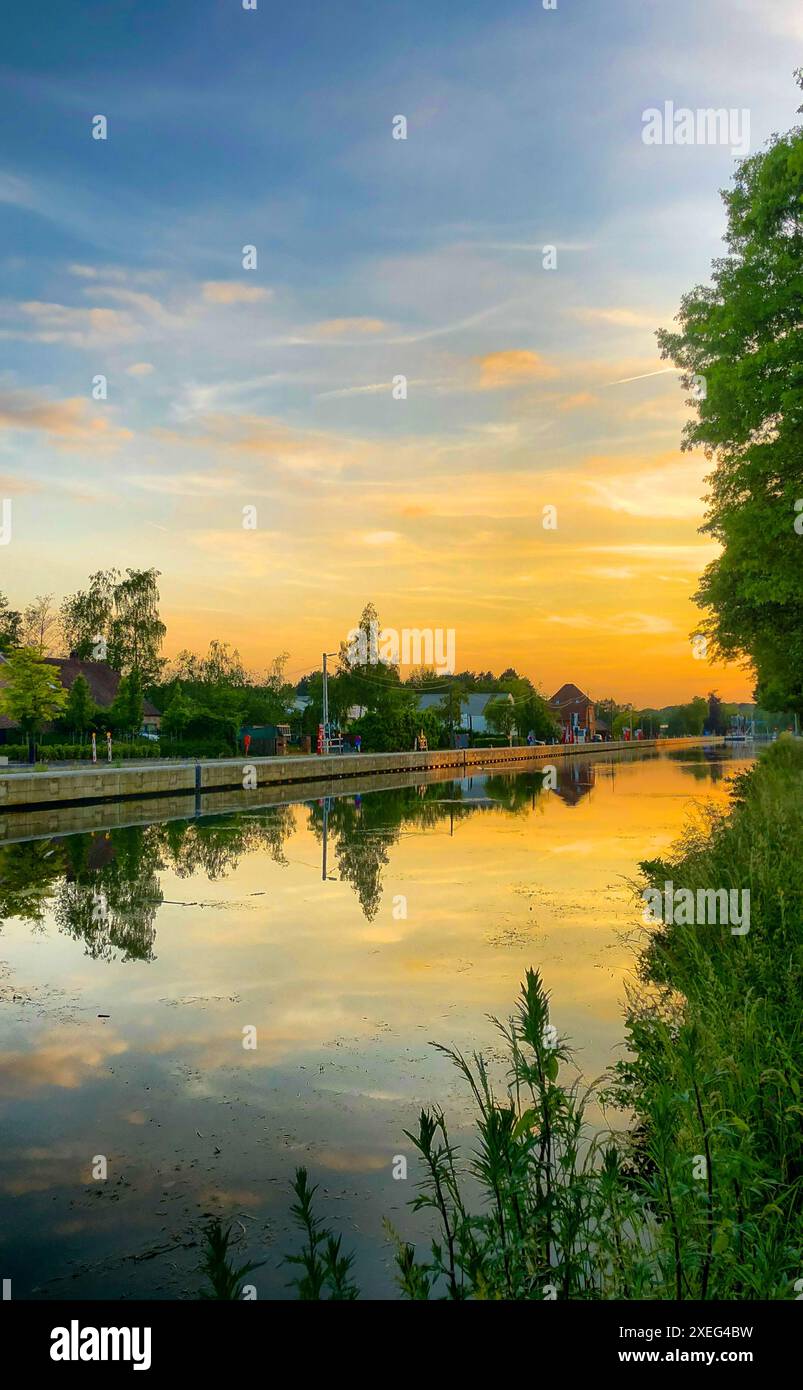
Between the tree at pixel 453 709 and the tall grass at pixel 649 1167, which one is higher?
the tree at pixel 453 709

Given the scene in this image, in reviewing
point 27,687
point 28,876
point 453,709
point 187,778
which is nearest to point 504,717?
point 453,709

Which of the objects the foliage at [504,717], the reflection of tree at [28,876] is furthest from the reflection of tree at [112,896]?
the foliage at [504,717]

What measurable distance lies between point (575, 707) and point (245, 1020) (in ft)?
555

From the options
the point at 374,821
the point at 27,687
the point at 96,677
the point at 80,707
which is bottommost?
the point at 374,821

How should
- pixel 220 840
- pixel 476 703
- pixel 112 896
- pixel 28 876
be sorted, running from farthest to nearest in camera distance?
pixel 476 703, pixel 220 840, pixel 28 876, pixel 112 896

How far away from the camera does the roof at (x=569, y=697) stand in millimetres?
177000

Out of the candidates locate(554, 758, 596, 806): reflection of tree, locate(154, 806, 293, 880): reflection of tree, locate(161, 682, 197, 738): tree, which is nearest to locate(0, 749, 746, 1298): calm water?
locate(154, 806, 293, 880): reflection of tree

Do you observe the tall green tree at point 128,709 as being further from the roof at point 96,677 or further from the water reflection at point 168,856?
the water reflection at point 168,856

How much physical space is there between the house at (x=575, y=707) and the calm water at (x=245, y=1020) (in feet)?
500

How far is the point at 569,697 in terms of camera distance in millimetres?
178500

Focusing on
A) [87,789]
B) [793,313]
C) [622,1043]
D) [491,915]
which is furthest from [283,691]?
[622,1043]

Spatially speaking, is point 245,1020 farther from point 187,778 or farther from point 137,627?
point 137,627

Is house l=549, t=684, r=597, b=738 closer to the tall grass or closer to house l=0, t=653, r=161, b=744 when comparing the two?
house l=0, t=653, r=161, b=744
